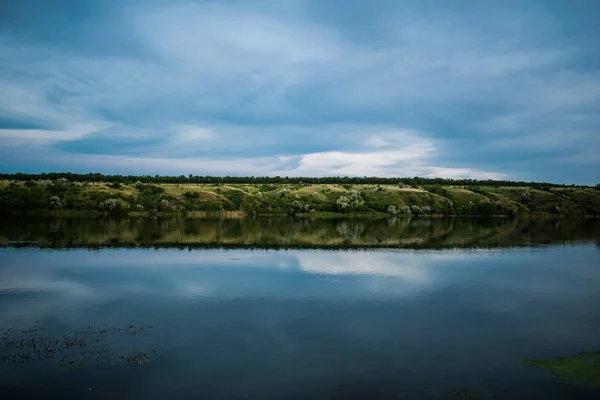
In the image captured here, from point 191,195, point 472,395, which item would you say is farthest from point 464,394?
point 191,195

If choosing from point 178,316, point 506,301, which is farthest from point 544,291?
point 178,316

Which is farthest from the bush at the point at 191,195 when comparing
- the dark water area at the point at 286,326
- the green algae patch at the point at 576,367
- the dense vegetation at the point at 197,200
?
the green algae patch at the point at 576,367

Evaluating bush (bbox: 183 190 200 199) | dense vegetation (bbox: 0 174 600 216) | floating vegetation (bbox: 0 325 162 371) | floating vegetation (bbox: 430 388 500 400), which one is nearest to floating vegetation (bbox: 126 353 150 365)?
floating vegetation (bbox: 0 325 162 371)

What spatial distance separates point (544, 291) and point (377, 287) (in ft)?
52.0

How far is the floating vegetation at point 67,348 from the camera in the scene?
20.8 meters

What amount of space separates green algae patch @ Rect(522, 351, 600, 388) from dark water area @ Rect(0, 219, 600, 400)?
64cm

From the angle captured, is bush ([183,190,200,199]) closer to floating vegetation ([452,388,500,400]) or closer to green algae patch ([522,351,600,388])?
green algae patch ([522,351,600,388])

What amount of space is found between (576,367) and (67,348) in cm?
2616

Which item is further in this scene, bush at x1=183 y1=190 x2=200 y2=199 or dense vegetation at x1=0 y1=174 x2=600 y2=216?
bush at x1=183 y1=190 x2=200 y2=199

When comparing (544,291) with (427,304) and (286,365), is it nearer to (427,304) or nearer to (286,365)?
(427,304)

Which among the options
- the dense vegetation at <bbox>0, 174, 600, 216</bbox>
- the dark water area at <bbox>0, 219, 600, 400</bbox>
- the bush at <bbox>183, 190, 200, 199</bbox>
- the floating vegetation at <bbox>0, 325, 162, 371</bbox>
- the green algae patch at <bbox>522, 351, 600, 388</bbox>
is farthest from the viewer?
the bush at <bbox>183, 190, 200, 199</bbox>

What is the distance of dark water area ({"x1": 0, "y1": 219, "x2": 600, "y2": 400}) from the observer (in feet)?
62.0

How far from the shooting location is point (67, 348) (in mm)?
22297

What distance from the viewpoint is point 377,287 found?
3956 centimetres
